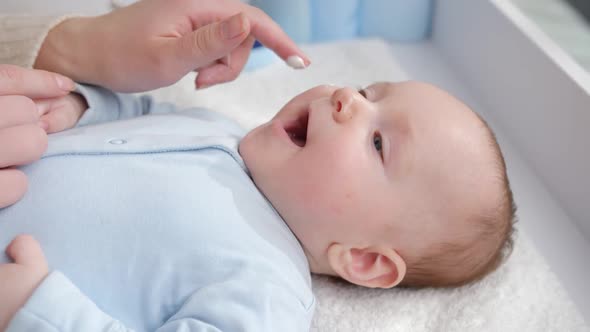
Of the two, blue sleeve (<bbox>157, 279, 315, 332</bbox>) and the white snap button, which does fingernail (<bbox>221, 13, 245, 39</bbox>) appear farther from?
blue sleeve (<bbox>157, 279, 315, 332</bbox>)

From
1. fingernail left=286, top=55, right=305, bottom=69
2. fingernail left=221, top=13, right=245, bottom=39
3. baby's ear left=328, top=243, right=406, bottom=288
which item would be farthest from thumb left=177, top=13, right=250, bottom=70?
baby's ear left=328, top=243, right=406, bottom=288

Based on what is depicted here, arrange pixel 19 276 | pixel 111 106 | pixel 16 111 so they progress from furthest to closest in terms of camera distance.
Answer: pixel 111 106 → pixel 16 111 → pixel 19 276

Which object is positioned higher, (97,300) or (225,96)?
(97,300)

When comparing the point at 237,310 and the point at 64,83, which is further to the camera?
the point at 64,83

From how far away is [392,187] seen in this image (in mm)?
833

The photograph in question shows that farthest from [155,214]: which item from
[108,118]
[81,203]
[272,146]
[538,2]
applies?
[538,2]

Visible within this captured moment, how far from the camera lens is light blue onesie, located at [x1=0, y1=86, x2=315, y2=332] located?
72cm

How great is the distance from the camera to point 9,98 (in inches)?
32.2

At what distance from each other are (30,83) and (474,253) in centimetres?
67

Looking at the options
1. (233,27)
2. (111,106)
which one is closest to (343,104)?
(233,27)

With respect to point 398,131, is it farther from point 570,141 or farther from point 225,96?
point 225,96

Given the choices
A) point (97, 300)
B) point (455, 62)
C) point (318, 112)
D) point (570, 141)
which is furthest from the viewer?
point (455, 62)

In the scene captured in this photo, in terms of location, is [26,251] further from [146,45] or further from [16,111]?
[146,45]

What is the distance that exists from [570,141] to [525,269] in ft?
0.81
